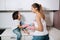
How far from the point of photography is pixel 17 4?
2953mm

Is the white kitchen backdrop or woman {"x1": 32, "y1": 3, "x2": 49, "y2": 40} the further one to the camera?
the white kitchen backdrop

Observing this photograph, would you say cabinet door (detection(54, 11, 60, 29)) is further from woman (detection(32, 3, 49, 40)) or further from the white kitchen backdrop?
woman (detection(32, 3, 49, 40))

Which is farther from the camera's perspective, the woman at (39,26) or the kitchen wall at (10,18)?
the kitchen wall at (10,18)

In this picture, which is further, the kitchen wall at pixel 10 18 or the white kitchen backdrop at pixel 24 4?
the kitchen wall at pixel 10 18

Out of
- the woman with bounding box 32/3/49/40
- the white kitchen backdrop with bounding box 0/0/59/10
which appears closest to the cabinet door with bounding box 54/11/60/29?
the white kitchen backdrop with bounding box 0/0/59/10

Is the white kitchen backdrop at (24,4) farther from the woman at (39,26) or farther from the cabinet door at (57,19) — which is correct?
the woman at (39,26)


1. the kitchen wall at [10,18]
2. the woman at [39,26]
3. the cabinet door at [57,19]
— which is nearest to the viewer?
the woman at [39,26]

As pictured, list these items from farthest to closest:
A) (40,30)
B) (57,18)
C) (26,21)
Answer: (26,21), (57,18), (40,30)

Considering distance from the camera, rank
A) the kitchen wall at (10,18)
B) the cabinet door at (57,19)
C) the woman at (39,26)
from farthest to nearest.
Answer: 1. the kitchen wall at (10,18)
2. the cabinet door at (57,19)
3. the woman at (39,26)

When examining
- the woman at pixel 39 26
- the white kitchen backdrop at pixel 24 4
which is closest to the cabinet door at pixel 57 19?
the white kitchen backdrop at pixel 24 4

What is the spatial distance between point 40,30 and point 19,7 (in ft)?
4.42

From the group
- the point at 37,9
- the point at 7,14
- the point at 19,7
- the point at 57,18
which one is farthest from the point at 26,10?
the point at 37,9

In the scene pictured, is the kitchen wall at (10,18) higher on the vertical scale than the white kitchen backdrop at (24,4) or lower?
lower

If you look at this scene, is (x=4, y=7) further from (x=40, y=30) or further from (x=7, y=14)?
(x=40, y=30)
